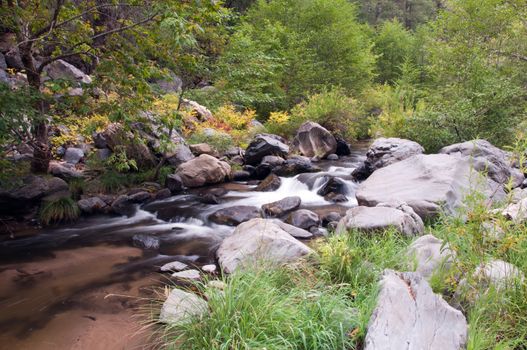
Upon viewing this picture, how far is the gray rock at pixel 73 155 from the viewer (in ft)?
35.3

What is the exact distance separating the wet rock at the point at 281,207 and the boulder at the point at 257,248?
2165 mm

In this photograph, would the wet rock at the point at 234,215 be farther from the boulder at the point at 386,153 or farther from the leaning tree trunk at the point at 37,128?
the boulder at the point at 386,153

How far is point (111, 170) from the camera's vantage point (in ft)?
32.8

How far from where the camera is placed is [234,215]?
8.16 m

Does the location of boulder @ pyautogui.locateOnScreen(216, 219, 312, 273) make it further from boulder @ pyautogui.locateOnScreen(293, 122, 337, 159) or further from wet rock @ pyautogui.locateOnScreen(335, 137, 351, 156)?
wet rock @ pyautogui.locateOnScreen(335, 137, 351, 156)

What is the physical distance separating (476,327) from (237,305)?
6.04ft

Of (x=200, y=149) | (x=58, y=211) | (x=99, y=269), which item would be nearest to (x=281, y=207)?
(x=99, y=269)

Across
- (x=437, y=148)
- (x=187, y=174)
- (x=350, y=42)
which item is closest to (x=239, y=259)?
(x=187, y=174)

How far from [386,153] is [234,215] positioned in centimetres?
469

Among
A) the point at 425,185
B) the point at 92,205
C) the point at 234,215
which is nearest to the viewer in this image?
the point at 425,185

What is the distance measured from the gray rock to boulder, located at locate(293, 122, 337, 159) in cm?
698

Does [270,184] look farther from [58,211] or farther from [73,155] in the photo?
[73,155]

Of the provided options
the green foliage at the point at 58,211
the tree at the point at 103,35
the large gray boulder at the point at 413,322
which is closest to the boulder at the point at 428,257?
the large gray boulder at the point at 413,322

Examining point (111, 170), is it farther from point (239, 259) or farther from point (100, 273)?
point (239, 259)
